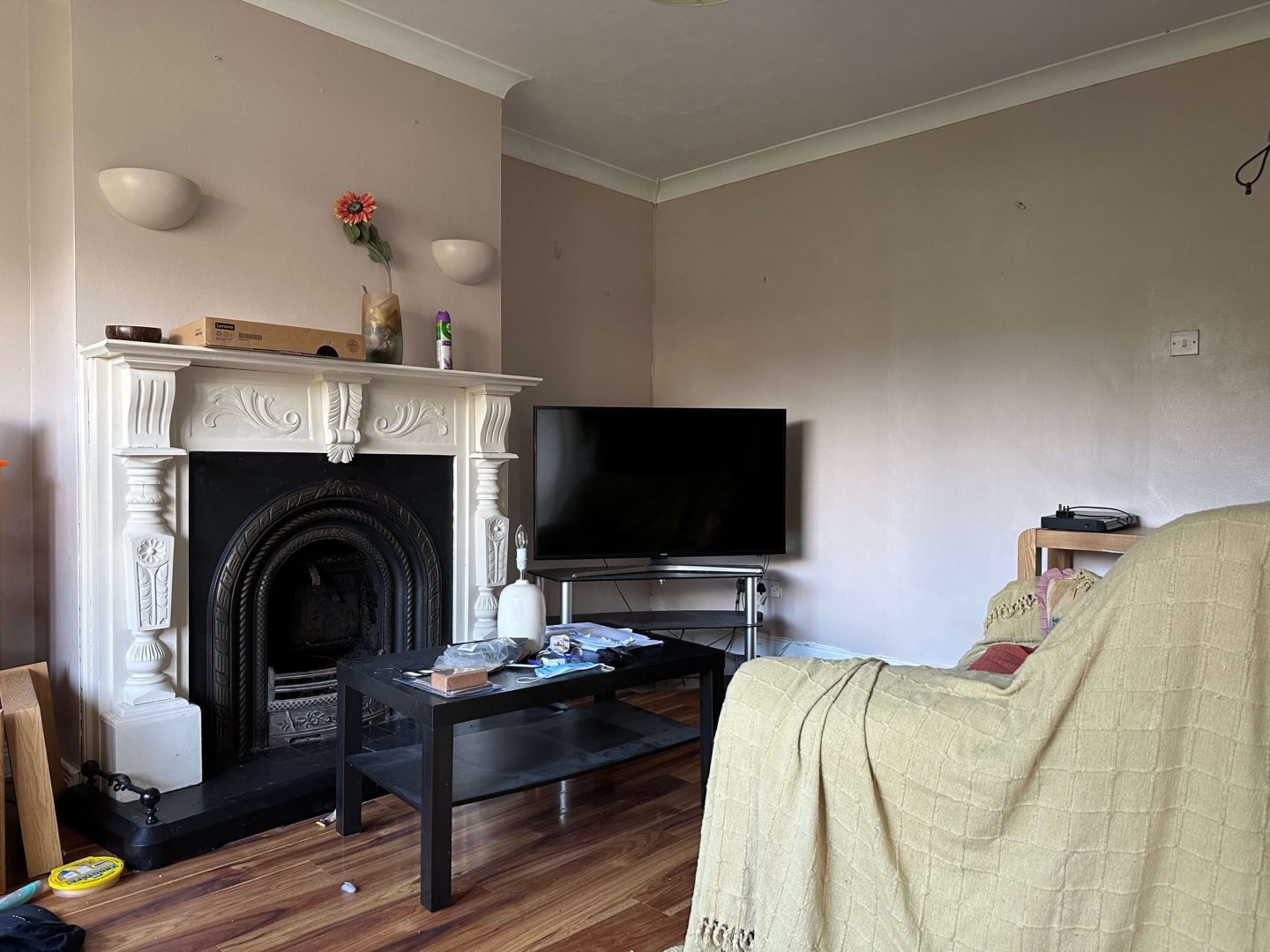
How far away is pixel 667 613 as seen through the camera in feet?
13.3

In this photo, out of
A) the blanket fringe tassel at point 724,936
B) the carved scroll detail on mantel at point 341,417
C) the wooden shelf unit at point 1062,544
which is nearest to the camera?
the blanket fringe tassel at point 724,936

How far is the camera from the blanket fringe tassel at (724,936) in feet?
5.18

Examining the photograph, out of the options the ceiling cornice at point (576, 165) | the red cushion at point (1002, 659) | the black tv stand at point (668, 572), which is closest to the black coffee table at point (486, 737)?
the red cushion at point (1002, 659)

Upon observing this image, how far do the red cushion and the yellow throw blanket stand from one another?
440mm

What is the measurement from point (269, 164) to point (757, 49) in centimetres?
178

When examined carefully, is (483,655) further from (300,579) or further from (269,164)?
(269,164)

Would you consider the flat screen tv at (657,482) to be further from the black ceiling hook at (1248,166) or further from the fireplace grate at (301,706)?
the black ceiling hook at (1248,166)

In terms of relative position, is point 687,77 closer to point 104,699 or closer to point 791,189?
point 791,189

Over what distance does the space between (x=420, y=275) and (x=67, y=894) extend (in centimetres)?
217

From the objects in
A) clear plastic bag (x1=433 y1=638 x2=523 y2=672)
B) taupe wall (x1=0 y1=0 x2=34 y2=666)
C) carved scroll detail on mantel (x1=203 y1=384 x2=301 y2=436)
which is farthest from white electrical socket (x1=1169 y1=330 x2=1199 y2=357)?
taupe wall (x1=0 y1=0 x2=34 y2=666)

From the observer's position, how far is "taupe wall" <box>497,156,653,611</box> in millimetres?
4121

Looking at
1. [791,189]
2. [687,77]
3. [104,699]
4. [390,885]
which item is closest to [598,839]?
[390,885]

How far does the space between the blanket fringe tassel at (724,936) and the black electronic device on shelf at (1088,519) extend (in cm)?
211

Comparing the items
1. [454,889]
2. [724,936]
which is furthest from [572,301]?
[724,936]
